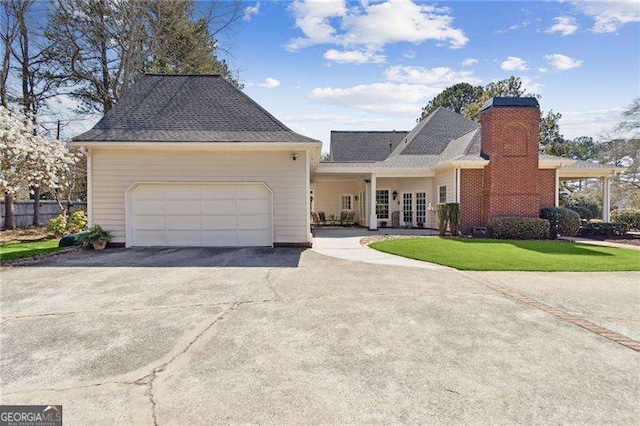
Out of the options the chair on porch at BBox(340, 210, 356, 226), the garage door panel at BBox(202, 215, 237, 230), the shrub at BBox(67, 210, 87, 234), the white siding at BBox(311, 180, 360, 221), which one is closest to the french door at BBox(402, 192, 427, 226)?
the chair on porch at BBox(340, 210, 356, 226)

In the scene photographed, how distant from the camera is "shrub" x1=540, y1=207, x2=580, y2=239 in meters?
14.3

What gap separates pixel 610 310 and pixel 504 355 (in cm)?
275

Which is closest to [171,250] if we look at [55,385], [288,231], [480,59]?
[288,231]

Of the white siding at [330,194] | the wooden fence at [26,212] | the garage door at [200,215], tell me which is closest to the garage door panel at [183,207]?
the garage door at [200,215]

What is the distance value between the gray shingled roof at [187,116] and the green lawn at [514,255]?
4.90 m

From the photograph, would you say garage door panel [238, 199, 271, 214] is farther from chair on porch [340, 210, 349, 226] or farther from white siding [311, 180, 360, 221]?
white siding [311, 180, 360, 221]

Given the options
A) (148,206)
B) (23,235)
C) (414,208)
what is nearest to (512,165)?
(414,208)

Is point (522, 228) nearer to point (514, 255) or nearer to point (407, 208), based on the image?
point (514, 255)

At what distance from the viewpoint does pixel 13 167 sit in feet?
44.0

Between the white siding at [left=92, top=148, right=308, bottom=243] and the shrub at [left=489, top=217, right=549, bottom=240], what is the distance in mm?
8259

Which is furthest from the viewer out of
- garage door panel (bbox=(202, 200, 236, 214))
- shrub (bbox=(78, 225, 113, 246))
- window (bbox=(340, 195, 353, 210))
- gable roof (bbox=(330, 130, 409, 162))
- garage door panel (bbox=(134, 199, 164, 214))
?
gable roof (bbox=(330, 130, 409, 162))

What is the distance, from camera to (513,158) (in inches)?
565

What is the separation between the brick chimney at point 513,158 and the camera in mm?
14289

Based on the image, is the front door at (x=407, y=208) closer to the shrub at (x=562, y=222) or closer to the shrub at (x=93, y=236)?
the shrub at (x=562, y=222)
